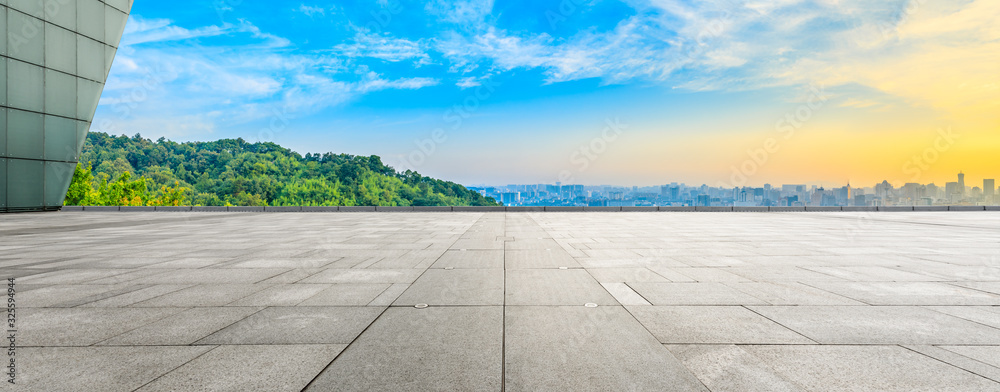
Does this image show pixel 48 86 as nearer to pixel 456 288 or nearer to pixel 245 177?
pixel 456 288

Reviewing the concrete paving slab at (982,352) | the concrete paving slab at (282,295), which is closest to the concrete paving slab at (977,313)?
the concrete paving slab at (982,352)

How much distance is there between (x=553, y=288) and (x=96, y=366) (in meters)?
5.43

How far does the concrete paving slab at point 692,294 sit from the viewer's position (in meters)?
6.31

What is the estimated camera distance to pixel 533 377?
3.76m

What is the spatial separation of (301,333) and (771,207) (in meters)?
41.9

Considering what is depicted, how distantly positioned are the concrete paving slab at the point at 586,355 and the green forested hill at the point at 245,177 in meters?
63.5

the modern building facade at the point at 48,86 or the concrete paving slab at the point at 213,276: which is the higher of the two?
the modern building facade at the point at 48,86

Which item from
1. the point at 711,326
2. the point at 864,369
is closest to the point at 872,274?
the point at 711,326

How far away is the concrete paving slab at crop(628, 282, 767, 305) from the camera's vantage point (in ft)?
20.7

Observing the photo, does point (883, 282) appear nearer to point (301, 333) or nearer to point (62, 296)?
point (301, 333)

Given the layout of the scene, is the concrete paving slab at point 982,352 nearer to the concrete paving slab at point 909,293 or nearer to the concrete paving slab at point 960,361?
the concrete paving slab at point 960,361

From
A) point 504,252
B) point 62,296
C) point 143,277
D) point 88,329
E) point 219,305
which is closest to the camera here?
point 88,329

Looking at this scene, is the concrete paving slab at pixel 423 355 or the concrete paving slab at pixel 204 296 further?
the concrete paving slab at pixel 204 296

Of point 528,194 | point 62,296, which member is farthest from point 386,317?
point 528,194
